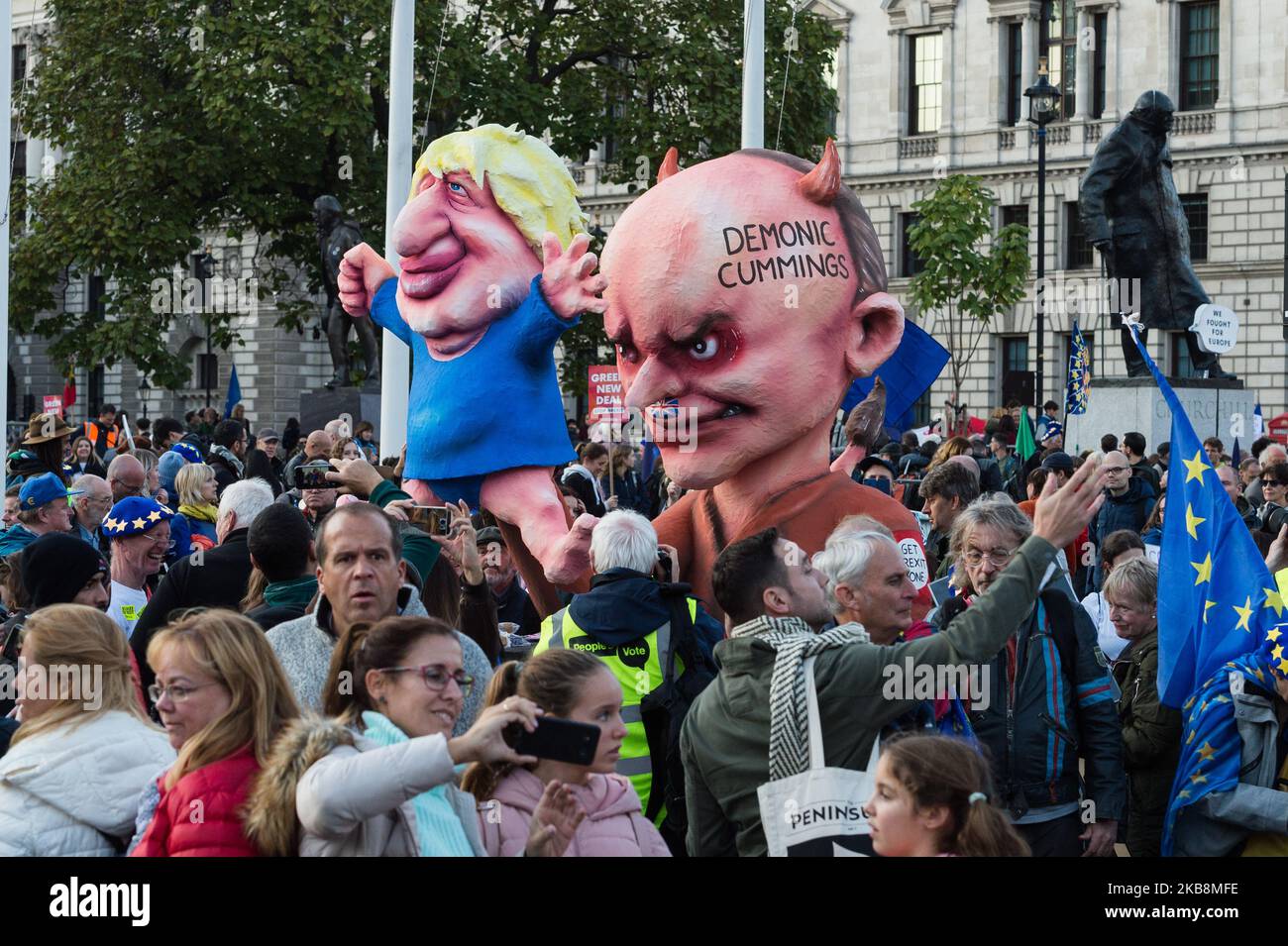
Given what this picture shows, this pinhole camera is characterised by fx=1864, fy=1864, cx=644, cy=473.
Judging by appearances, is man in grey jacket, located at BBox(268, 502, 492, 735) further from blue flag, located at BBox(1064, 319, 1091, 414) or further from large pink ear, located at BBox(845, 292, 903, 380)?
blue flag, located at BBox(1064, 319, 1091, 414)

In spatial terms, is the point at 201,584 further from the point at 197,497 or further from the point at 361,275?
the point at 197,497

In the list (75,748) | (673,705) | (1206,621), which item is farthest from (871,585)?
(75,748)

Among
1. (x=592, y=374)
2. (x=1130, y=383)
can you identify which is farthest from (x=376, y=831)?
(x=1130, y=383)

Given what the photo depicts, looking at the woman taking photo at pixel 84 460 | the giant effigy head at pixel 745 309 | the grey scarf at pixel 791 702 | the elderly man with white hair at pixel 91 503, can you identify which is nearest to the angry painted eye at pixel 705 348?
the giant effigy head at pixel 745 309

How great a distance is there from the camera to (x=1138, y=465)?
11.9 meters

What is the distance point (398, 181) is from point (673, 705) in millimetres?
9018

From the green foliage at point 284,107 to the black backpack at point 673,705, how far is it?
63.5 ft

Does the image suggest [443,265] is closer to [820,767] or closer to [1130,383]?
[820,767]

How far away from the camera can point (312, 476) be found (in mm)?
7414

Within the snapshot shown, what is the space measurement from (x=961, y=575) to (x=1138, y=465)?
6261 millimetres

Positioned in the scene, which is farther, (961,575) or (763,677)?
(961,575)

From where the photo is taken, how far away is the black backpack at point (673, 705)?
5.09m

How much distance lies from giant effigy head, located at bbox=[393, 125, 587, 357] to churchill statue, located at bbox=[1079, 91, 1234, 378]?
434 inches

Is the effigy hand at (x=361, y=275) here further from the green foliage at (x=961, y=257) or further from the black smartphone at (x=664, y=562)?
the green foliage at (x=961, y=257)
